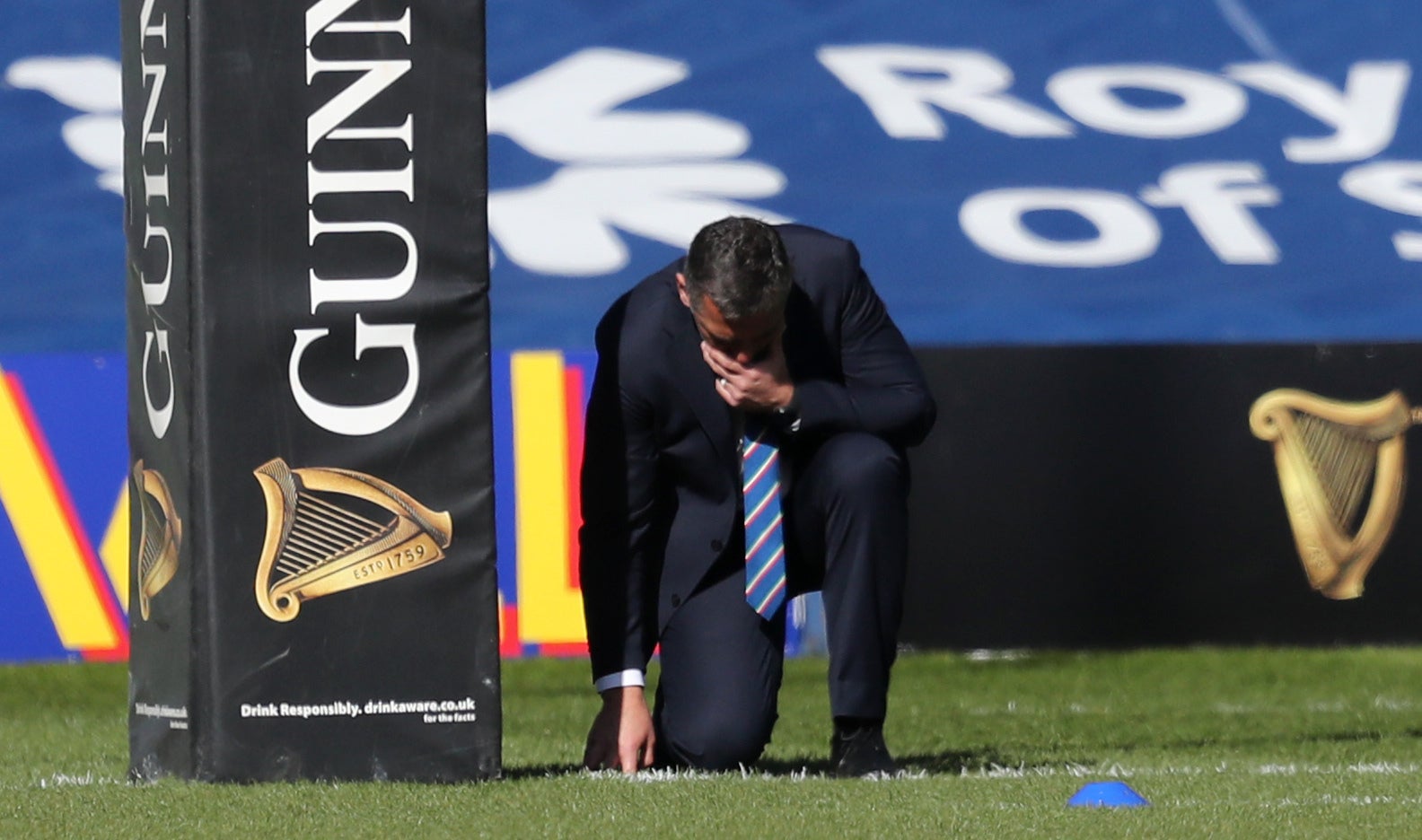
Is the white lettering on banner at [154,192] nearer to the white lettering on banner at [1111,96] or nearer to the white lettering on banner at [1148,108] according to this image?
Answer: the white lettering on banner at [1111,96]

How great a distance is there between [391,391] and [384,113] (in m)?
0.41

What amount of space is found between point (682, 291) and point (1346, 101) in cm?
784

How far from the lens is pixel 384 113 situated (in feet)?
10.7

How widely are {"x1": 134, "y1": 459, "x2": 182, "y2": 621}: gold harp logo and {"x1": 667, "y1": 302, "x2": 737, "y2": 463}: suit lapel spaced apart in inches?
33.7

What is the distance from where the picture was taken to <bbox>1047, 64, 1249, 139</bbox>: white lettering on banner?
10.6 meters

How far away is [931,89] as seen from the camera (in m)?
10.6

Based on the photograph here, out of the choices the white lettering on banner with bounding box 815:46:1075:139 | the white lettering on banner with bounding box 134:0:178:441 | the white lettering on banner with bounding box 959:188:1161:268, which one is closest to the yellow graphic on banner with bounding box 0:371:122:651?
the white lettering on banner with bounding box 134:0:178:441

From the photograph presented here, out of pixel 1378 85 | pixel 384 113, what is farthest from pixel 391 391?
pixel 1378 85

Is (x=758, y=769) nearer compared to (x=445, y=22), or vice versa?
(x=445, y=22)

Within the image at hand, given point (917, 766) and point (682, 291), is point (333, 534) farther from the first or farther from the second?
point (917, 766)

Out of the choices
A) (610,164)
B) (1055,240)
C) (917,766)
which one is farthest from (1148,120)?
(917,766)

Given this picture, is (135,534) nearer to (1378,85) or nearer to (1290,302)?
(1290,302)

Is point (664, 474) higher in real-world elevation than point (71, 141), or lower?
higher

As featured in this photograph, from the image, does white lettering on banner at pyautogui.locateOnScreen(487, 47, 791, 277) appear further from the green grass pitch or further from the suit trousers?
the suit trousers
